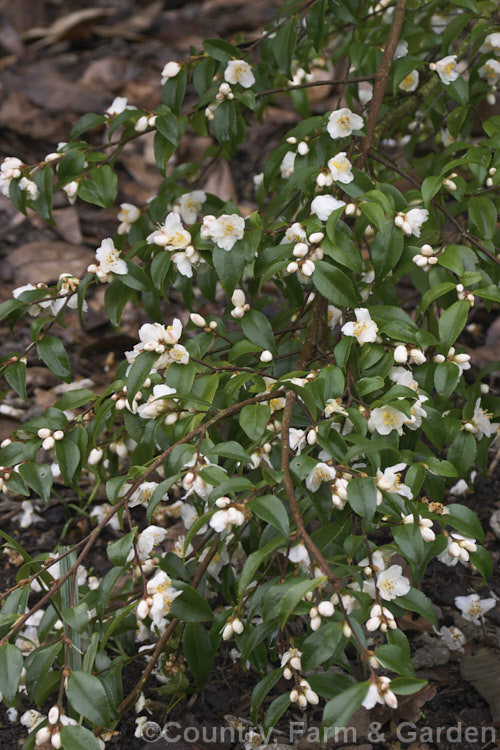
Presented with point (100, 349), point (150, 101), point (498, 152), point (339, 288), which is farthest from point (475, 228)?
point (150, 101)

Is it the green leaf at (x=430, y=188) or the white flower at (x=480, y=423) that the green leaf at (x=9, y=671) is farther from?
the green leaf at (x=430, y=188)

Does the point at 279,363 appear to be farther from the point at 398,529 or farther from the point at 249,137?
the point at 249,137

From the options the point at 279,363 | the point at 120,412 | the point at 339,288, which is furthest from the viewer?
the point at 279,363

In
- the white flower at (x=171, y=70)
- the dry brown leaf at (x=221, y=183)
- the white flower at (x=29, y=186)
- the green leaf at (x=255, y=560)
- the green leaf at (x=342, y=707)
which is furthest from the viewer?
the dry brown leaf at (x=221, y=183)

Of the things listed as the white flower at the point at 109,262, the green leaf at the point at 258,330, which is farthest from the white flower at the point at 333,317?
the white flower at the point at 109,262

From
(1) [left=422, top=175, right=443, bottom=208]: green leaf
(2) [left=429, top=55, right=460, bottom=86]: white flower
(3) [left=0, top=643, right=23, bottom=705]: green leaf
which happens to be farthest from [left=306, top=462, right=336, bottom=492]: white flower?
(2) [left=429, top=55, right=460, bottom=86]: white flower

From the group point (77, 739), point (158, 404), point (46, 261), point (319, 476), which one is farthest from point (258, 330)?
point (46, 261)

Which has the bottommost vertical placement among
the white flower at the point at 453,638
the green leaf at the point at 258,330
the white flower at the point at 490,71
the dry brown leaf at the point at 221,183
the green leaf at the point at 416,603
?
the white flower at the point at 453,638
